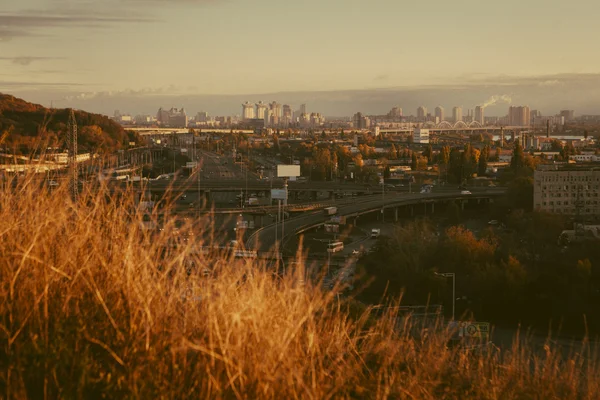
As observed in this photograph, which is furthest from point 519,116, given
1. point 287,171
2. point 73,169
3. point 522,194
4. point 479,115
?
→ point 73,169

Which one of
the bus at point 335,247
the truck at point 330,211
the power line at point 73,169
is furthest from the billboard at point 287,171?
the power line at point 73,169

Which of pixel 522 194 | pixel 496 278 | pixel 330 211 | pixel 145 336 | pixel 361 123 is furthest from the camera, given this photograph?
pixel 361 123

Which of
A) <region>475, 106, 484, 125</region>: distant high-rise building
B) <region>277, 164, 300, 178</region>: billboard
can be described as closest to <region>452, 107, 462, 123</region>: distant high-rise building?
<region>475, 106, 484, 125</region>: distant high-rise building

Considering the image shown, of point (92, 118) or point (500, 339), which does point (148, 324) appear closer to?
point (500, 339)

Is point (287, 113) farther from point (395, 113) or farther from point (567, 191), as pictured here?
point (567, 191)

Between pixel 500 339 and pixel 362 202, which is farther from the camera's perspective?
pixel 362 202

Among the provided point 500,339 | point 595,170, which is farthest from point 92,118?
point 500,339
